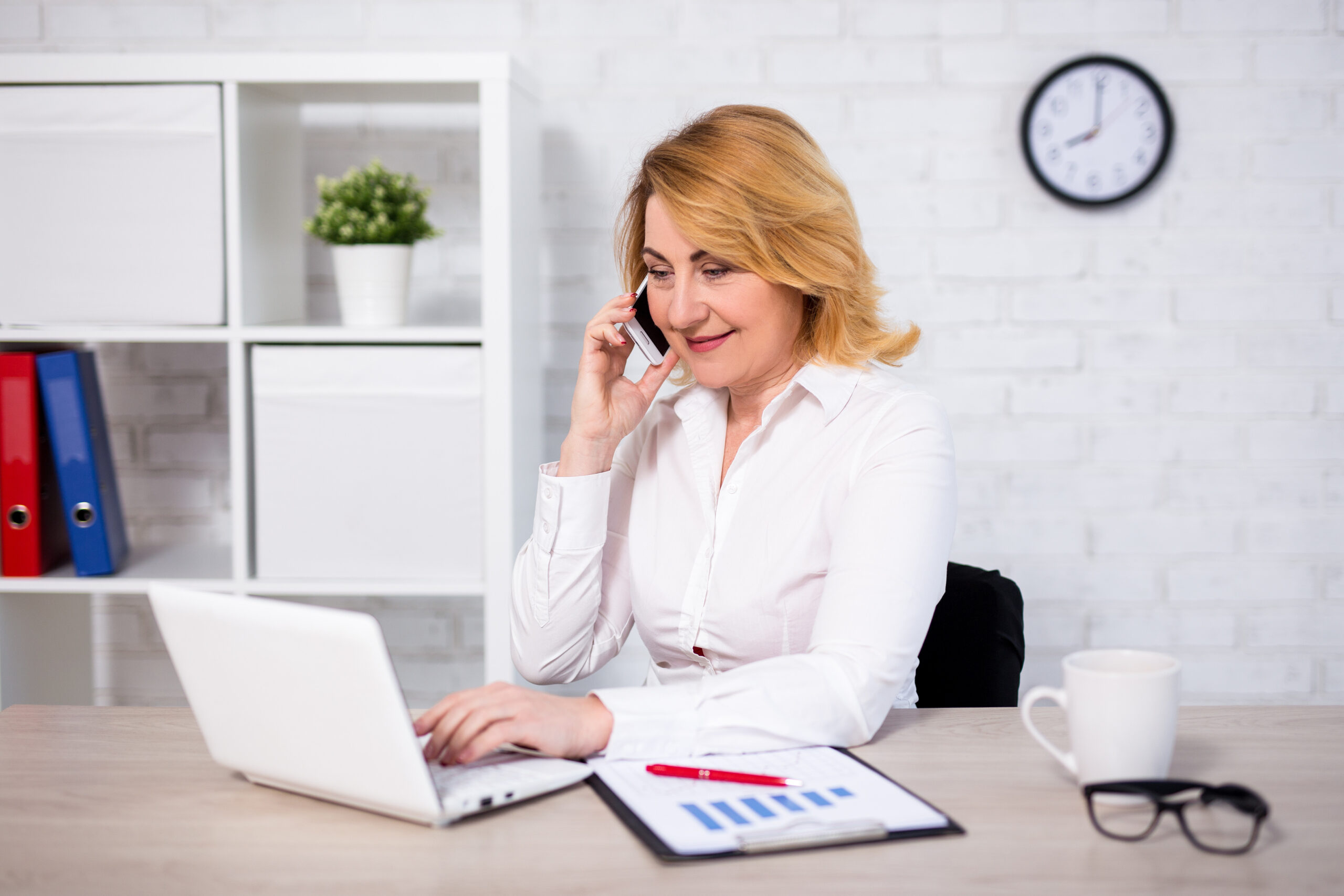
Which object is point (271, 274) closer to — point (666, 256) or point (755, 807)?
point (666, 256)

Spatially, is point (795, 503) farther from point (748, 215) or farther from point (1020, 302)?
point (1020, 302)

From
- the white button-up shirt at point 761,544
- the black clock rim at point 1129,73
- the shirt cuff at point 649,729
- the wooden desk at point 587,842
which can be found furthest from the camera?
the black clock rim at point 1129,73

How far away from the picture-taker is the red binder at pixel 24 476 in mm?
1887

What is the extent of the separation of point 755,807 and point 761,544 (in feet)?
1.78

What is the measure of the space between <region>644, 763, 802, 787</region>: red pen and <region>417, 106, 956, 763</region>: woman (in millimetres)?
302

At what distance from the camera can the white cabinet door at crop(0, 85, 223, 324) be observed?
187 cm

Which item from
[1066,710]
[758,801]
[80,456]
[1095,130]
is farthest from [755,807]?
[1095,130]

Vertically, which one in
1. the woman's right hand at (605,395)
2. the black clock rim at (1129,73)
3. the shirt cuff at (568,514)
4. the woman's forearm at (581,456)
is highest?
the black clock rim at (1129,73)

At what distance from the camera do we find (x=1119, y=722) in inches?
34.2

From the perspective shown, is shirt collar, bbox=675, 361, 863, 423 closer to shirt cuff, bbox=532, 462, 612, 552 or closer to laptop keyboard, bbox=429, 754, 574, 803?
shirt cuff, bbox=532, 462, 612, 552

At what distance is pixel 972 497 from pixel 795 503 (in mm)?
1027

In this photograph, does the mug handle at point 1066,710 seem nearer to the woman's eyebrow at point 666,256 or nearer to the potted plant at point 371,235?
the woman's eyebrow at point 666,256

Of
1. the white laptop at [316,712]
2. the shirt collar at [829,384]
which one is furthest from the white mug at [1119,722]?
the shirt collar at [829,384]

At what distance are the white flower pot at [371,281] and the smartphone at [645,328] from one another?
0.63m
